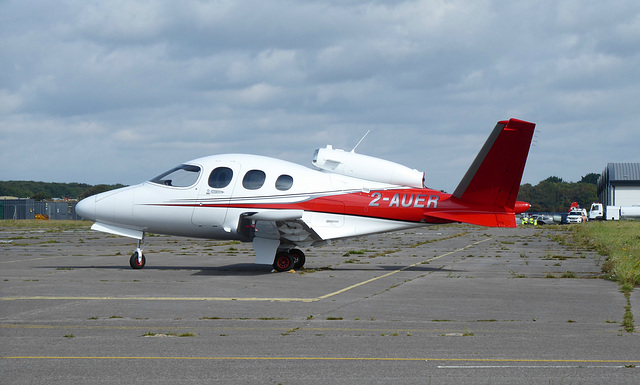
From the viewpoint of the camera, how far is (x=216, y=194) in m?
20.2

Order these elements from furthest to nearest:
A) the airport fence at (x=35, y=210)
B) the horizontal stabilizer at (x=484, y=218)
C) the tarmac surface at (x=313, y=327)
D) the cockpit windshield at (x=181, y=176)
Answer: the airport fence at (x=35, y=210) → the cockpit windshield at (x=181, y=176) → the horizontal stabilizer at (x=484, y=218) → the tarmac surface at (x=313, y=327)

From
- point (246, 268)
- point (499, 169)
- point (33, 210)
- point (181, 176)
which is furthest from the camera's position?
point (33, 210)

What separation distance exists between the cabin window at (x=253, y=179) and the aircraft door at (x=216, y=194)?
11.2 inches

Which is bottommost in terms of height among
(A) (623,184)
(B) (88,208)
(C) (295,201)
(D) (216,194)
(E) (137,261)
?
(E) (137,261)

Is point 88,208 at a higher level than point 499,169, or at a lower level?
lower

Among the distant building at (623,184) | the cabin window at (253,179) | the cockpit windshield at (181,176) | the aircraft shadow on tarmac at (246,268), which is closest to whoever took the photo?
the cabin window at (253,179)

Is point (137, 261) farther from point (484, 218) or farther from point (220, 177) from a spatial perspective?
point (484, 218)

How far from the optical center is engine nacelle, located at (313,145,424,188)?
20.9 meters

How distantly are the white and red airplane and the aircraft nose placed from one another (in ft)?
0.10

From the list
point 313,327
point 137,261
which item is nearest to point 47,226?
point 137,261

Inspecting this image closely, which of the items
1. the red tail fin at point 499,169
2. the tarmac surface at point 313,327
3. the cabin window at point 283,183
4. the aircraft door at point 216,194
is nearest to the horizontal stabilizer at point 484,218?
the red tail fin at point 499,169

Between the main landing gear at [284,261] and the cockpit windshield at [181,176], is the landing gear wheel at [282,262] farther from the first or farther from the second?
the cockpit windshield at [181,176]

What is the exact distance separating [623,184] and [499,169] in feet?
319

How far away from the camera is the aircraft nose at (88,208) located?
20906mm
